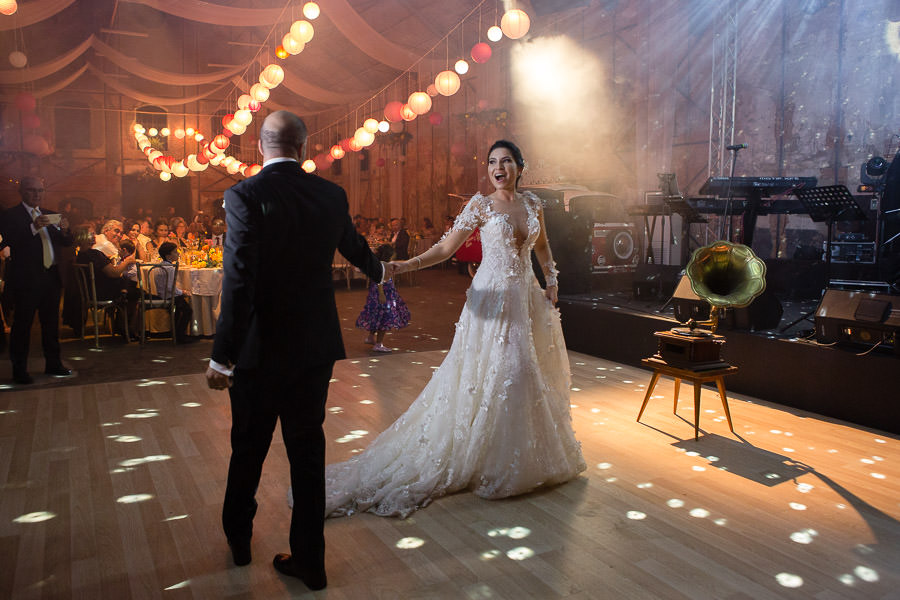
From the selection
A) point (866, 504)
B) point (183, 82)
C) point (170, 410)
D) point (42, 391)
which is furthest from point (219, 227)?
point (866, 504)

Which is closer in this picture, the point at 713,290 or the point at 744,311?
the point at 713,290

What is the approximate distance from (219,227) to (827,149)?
7999mm

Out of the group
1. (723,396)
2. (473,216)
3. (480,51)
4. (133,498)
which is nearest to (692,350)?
(723,396)

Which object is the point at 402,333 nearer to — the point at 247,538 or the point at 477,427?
the point at 477,427

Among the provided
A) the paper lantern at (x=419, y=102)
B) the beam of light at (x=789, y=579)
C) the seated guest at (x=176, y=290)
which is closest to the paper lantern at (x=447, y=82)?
the paper lantern at (x=419, y=102)

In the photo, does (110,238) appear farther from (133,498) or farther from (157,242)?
(133,498)

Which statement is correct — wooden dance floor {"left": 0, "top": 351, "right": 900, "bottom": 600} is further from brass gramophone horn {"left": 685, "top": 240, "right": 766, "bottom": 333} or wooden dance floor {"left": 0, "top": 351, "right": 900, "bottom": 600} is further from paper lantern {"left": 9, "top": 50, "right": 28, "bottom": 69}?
paper lantern {"left": 9, "top": 50, "right": 28, "bottom": 69}

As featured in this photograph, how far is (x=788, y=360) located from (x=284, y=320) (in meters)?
3.95

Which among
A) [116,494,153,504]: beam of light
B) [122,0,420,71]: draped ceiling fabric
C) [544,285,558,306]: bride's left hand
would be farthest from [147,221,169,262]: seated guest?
[544,285,558,306]: bride's left hand

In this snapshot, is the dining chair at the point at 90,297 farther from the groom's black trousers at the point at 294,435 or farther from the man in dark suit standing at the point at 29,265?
the groom's black trousers at the point at 294,435

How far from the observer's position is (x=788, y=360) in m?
4.69

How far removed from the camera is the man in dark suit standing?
489 cm

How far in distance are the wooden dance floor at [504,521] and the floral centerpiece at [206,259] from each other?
3.12 meters

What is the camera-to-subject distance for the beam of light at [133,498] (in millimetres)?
2912
